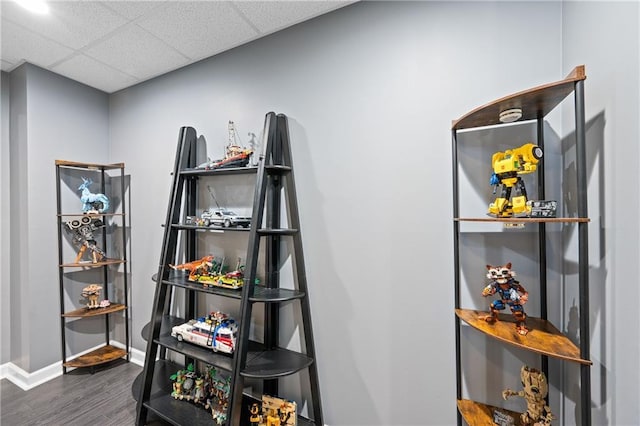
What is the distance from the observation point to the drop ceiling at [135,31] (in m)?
1.69

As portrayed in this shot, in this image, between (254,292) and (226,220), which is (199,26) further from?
(254,292)

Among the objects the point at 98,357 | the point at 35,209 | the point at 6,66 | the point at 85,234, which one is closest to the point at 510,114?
the point at 85,234

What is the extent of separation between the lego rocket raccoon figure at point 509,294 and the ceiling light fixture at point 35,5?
2.78 metres

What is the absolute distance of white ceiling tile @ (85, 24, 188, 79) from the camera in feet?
6.48

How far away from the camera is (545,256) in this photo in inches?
50.0

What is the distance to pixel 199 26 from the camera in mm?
1852

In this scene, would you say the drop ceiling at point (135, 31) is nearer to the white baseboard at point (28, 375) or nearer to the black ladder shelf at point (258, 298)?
the black ladder shelf at point (258, 298)

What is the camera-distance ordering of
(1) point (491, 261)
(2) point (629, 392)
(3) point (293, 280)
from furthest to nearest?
1. (3) point (293, 280)
2. (1) point (491, 261)
3. (2) point (629, 392)

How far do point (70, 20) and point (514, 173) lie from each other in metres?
2.64

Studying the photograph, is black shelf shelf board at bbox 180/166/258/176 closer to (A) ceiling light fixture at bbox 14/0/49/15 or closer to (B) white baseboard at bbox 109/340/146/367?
(A) ceiling light fixture at bbox 14/0/49/15

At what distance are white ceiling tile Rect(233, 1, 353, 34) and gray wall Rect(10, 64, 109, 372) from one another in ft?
6.73

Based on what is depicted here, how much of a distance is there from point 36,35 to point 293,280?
7.90ft

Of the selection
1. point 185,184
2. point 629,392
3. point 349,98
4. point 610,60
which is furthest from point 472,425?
point 185,184

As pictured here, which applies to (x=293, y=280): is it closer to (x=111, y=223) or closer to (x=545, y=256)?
(x=545, y=256)
